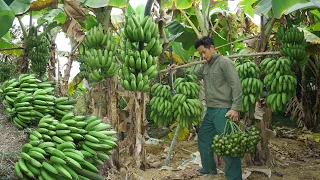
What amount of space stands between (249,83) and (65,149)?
2.29 metres

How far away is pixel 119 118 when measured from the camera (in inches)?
148

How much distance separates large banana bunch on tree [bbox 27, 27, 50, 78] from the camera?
17.1ft

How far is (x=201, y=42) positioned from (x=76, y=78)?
338 cm

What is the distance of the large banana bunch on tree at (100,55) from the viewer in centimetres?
311

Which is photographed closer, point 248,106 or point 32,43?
point 248,106

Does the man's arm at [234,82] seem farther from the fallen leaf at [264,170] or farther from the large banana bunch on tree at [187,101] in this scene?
the fallen leaf at [264,170]

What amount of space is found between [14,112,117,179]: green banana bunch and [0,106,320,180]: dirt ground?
99 mm

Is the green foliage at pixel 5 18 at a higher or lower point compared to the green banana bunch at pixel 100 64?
higher

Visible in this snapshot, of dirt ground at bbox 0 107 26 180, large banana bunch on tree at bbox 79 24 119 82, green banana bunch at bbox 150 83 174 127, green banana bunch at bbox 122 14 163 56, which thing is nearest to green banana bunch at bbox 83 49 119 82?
large banana bunch on tree at bbox 79 24 119 82

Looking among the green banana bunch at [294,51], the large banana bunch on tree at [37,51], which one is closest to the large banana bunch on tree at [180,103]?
the green banana bunch at [294,51]

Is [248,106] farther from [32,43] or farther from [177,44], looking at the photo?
[32,43]

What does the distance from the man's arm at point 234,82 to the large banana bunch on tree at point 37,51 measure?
114 inches

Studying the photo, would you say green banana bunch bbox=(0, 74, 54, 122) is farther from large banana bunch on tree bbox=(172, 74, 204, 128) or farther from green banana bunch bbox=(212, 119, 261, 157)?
green banana bunch bbox=(212, 119, 261, 157)

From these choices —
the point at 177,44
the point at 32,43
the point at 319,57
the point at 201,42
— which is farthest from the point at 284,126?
the point at 32,43
